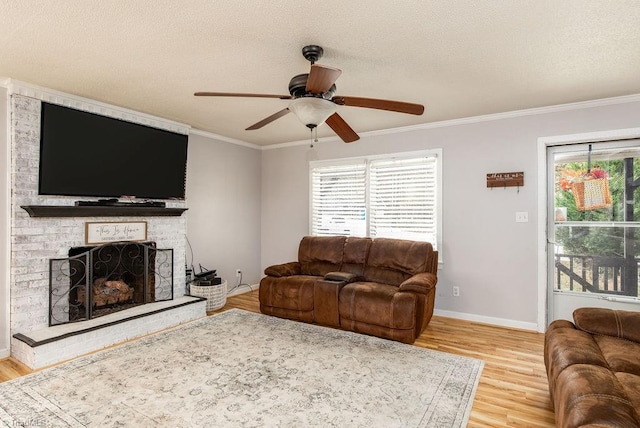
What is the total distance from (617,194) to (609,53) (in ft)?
5.81

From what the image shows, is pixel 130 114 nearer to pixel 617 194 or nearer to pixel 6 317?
pixel 6 317

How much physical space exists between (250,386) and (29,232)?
2.56 meters

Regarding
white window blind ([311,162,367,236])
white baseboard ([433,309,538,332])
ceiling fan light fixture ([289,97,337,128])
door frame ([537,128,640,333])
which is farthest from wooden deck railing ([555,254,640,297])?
ceiling fan light fixture ([289,97,337,128])

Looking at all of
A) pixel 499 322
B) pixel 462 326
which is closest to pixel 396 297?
pixel 462 326

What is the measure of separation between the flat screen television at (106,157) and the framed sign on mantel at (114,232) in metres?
0.32

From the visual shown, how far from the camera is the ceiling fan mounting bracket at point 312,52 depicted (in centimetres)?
242

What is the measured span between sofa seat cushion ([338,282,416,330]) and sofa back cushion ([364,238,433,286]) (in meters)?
0.46

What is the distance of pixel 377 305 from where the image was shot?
3.55 metres

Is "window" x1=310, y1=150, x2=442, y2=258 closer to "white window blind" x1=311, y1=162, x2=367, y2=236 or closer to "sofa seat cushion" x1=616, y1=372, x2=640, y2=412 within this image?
"white window blind" x1=311, y1=162, x2=367, y2=236

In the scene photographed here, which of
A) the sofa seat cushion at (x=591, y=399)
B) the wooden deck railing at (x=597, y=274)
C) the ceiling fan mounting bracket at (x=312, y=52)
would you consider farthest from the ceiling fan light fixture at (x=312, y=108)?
the wooden deck railing at (x=597, y=274)

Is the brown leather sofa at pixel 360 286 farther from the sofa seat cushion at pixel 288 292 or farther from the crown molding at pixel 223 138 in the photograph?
the crown molding at pixel 223 138

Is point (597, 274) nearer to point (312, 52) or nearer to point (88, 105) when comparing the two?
point (312, 52)

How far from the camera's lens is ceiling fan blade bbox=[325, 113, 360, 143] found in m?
2.80

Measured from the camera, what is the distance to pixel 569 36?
7.44 ft
